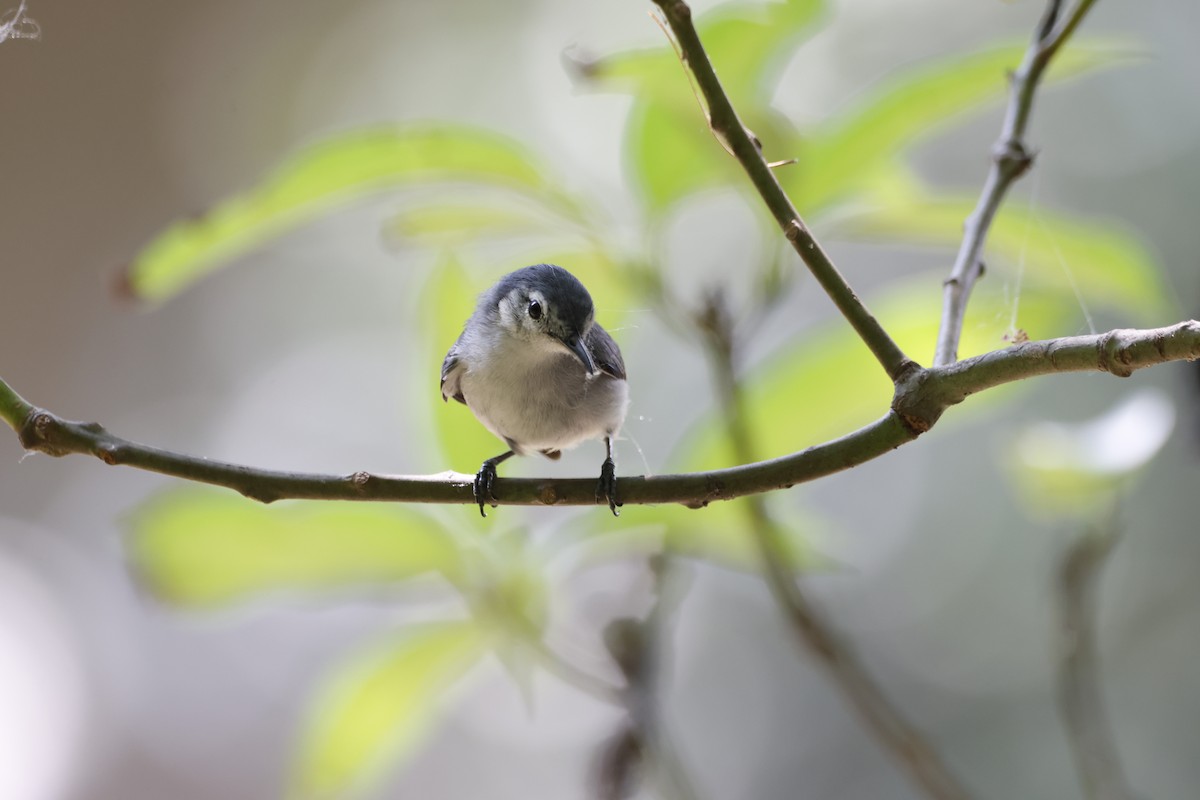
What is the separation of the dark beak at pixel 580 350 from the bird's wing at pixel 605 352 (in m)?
0.01

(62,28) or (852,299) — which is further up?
(62,28)

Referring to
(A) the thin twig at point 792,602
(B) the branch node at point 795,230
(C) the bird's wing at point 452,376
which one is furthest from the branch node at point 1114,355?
(C) the bird's wing at point 452,376

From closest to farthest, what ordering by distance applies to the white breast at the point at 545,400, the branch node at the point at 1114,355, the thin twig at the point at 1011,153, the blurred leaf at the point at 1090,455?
the branch node at the point at 1114,355, the thin twig at the point at 1011,153, the blurred leaf at the point at 1090,455, the white breast at the point at 545,400

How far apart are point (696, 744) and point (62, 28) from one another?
166 centimetres

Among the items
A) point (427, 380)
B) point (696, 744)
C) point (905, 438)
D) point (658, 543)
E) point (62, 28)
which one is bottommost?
point (905, 438)

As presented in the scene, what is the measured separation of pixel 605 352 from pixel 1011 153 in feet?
1.36

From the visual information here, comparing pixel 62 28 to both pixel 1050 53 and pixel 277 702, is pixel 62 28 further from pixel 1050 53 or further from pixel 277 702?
pixel 277 702

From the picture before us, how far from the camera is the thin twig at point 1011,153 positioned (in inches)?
26.1

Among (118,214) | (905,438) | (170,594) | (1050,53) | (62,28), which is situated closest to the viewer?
(905,438)

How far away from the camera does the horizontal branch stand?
47cm

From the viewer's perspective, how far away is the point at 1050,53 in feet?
2.41

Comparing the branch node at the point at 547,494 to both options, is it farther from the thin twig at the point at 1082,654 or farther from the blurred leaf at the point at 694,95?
the thin twig at the point at 1082,654

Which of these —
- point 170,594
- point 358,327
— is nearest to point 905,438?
point 170,594

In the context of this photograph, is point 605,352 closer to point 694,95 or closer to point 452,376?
point 452,376
